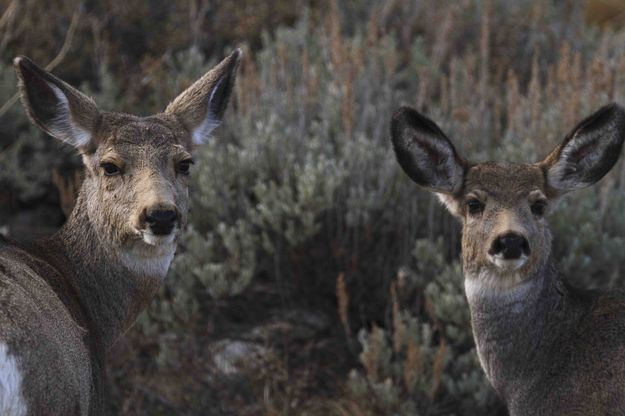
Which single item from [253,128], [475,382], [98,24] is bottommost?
[475,382]

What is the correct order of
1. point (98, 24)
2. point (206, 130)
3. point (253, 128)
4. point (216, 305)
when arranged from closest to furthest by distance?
point (206, 130)
point (216, 305)
point (253, 128)
point (98, 24)

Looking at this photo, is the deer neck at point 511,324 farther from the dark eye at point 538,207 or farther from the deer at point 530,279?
the dark eye at point 538,207

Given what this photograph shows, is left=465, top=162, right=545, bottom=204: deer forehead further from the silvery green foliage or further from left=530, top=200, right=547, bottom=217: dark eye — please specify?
the silvery green foliage

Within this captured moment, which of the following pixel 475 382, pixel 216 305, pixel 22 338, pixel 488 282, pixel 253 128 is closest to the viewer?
pixel 22 338

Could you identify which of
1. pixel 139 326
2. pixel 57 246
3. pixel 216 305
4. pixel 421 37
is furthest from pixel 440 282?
pixel 421 37

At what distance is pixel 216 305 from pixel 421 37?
3905mm

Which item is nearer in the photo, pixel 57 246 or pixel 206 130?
pixel 57 246

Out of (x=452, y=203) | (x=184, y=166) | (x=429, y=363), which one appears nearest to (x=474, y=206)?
(x=452, y=203)

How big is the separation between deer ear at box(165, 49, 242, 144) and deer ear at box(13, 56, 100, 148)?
0.57 m

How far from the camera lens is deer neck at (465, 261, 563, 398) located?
5.67 m

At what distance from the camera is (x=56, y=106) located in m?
5.78

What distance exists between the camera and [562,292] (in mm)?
5820

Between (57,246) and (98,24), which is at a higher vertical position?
(98,24)

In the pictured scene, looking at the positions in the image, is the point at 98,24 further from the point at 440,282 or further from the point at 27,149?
the point at 440,282
